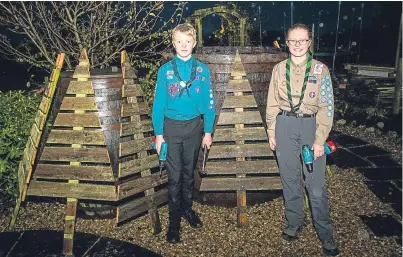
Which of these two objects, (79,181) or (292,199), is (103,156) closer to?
(79,181)

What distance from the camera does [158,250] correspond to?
370 cm

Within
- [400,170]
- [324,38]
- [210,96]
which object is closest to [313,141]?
[210,96]

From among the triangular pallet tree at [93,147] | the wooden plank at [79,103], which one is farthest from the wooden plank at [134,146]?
the wooden plank at [79,103]

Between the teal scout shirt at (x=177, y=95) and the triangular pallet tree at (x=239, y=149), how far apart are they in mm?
460

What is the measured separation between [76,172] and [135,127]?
0.81m

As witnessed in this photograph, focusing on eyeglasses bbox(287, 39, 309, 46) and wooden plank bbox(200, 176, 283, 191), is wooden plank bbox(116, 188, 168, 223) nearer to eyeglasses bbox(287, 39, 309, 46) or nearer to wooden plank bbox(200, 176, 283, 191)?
wooden plank bbox(200, 176, 283, 191)

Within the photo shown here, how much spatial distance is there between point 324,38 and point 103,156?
70.4ft

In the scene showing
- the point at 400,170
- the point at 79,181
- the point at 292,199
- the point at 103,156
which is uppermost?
the point at 103,156

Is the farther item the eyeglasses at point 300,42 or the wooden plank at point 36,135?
the wooden plank at point 36,135

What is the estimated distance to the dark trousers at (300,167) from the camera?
347cm

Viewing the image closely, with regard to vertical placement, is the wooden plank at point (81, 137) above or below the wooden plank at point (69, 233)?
above

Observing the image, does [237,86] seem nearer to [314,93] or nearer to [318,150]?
[314,93]

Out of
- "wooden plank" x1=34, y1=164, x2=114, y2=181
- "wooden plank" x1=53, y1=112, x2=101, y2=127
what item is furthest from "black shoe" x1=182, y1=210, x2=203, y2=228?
"wooden plank" x1=53, y1=112, x2=101, y2=127

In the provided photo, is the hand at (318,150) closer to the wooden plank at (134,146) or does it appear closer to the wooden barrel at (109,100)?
the wooden plank at (134,146)
